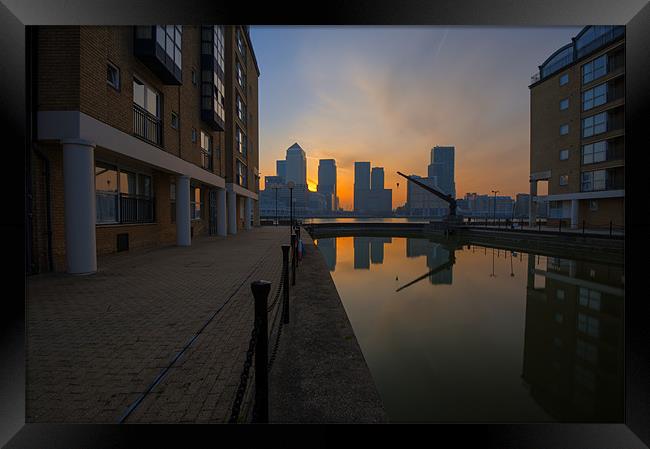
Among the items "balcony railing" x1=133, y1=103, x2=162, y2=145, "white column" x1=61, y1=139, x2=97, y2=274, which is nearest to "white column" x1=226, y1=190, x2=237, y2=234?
"balcony railing" x1=133, y1=103, x2=162, y2=145

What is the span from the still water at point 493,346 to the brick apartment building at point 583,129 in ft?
79.3

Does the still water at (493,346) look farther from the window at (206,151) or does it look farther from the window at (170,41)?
the window at (206,151)

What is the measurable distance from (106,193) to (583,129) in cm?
4242

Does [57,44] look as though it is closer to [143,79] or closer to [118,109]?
[118,109]

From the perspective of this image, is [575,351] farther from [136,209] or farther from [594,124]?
[594,124]

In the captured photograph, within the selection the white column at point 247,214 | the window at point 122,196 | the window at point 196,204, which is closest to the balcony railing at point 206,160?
the window at point 196,204

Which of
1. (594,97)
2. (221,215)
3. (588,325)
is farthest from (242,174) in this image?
(594,97)

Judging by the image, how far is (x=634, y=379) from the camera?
2.46 metres

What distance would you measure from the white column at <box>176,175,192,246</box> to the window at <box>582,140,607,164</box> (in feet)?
126

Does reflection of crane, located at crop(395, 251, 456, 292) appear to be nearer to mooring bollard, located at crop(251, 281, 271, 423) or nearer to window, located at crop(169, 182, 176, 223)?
mooring bollard, located at crop(251, 281, 271, 423)

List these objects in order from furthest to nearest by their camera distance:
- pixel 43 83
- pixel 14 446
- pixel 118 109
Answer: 1. pixel 118 109
2. pixel 43 83
3. pixel 14 446

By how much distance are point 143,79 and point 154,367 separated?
13.2 metres

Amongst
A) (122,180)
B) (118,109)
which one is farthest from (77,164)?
(122,180)

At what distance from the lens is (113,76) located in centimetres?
1017
